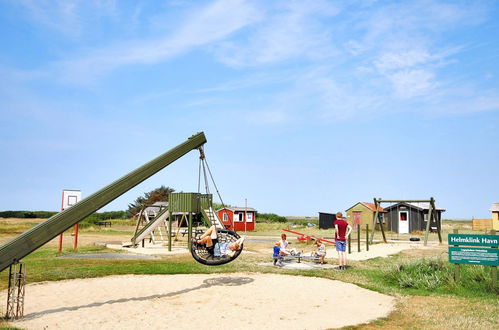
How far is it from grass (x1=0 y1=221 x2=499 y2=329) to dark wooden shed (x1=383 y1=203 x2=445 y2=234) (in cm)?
2743

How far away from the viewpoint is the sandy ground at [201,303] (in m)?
8.09

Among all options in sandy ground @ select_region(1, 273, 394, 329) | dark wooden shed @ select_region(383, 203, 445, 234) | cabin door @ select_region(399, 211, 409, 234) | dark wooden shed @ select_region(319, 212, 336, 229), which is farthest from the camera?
dark wooden shed @ select_region(319, 212, 336, 229)

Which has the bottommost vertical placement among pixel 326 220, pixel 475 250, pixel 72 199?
pixel 475 250

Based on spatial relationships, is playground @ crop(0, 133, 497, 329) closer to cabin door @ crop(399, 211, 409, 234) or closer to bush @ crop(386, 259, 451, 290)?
bush @ crop(386, 259, 451, 290)

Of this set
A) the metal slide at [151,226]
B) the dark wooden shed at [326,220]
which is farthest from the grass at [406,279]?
the dark wooden shed at [326,220]

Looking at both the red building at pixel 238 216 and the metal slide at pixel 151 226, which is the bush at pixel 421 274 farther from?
the red building at pixel 238 216

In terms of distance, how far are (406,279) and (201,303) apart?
6.00 m

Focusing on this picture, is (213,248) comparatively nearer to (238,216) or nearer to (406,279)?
(406,279)

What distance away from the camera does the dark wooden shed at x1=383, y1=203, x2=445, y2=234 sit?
43.9 metres

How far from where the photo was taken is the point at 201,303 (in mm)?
9680

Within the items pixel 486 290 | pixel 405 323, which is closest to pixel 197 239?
pixel 405 323

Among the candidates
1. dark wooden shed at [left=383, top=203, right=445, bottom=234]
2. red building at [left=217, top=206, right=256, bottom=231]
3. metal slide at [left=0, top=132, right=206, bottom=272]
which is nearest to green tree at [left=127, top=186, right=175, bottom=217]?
red building at [left=217, top=206, right=256, bottom=231]

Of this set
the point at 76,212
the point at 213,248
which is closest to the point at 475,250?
the point at 213,248

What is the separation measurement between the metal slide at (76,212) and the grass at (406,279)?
4.42ft
